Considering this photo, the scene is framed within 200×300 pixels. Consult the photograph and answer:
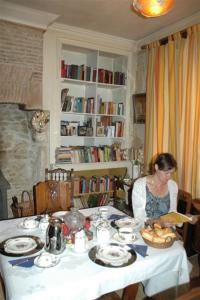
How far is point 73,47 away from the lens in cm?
322

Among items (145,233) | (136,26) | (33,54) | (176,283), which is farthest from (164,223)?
(136,26)

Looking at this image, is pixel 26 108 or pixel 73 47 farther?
pixel 73 47

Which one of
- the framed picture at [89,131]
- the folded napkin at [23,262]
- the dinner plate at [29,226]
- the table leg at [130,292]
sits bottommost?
the table leg at [130,292]

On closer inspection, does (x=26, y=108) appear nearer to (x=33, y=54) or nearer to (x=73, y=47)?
(x=33, y=54)

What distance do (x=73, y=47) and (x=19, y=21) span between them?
0.79 meters

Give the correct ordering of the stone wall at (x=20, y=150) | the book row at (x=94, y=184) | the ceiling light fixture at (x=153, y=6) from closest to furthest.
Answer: the ceiling light fixture at (x=153, y=6), the stone wall at (x=20, y=150), the book row at (x=94, y=184)

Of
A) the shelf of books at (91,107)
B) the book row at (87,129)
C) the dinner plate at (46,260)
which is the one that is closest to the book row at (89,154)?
the shelf of books at (91,107)

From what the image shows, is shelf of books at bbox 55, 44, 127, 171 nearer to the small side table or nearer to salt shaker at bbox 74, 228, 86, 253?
the small side table

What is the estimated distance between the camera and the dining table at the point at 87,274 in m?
1.05

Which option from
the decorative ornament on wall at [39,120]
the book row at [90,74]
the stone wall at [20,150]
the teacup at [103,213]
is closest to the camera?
the teacup at [103,213]

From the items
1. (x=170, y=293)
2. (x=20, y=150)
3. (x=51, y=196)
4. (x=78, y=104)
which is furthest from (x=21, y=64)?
(x=170, y=293)

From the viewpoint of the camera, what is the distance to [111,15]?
268 cm

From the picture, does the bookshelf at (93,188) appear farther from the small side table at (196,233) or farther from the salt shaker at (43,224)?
the salt shaker at (43,224)

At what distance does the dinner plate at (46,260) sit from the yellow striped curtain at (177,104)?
6.13ft
